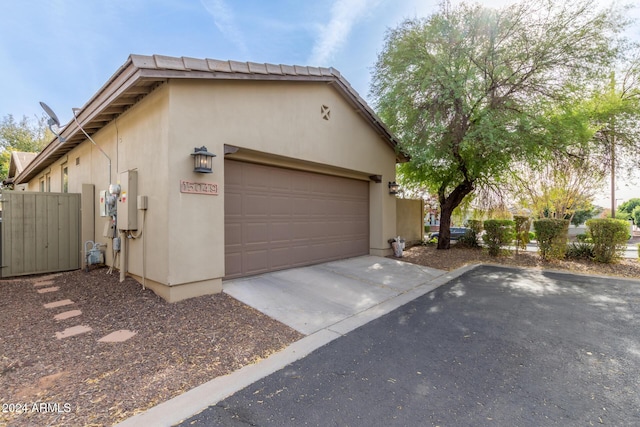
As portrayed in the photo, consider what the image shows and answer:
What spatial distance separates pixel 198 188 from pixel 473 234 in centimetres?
1038

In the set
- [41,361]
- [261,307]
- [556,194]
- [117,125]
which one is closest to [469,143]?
[261,307]

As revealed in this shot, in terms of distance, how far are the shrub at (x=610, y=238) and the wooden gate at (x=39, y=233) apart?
14144 millimetres

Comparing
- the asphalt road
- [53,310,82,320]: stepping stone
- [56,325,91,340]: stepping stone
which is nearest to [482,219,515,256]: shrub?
the asphalt road

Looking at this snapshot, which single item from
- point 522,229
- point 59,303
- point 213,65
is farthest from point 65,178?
point 522,229

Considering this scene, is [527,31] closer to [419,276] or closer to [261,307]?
[419,276]

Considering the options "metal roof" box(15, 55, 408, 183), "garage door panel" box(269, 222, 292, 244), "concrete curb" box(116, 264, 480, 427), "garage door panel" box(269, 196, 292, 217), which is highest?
"metal roof" box(15, 55, 408, 183)

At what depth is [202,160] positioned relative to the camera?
4.65 metres

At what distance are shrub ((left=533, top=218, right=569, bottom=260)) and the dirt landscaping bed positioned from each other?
8.70 m

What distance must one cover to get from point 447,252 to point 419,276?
12.7 ft

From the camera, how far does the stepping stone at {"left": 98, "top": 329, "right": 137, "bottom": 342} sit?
345 centimetres

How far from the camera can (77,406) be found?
2330 millimetres

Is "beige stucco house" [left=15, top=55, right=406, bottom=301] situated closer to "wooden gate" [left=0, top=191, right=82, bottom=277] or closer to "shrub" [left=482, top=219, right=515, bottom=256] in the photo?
"wooden gate" [left=0, top=191, right=82, bottom=277]

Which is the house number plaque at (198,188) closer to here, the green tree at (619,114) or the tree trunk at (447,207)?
the tree trunk at (447,207)

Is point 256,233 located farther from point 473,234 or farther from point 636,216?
point 636,216
